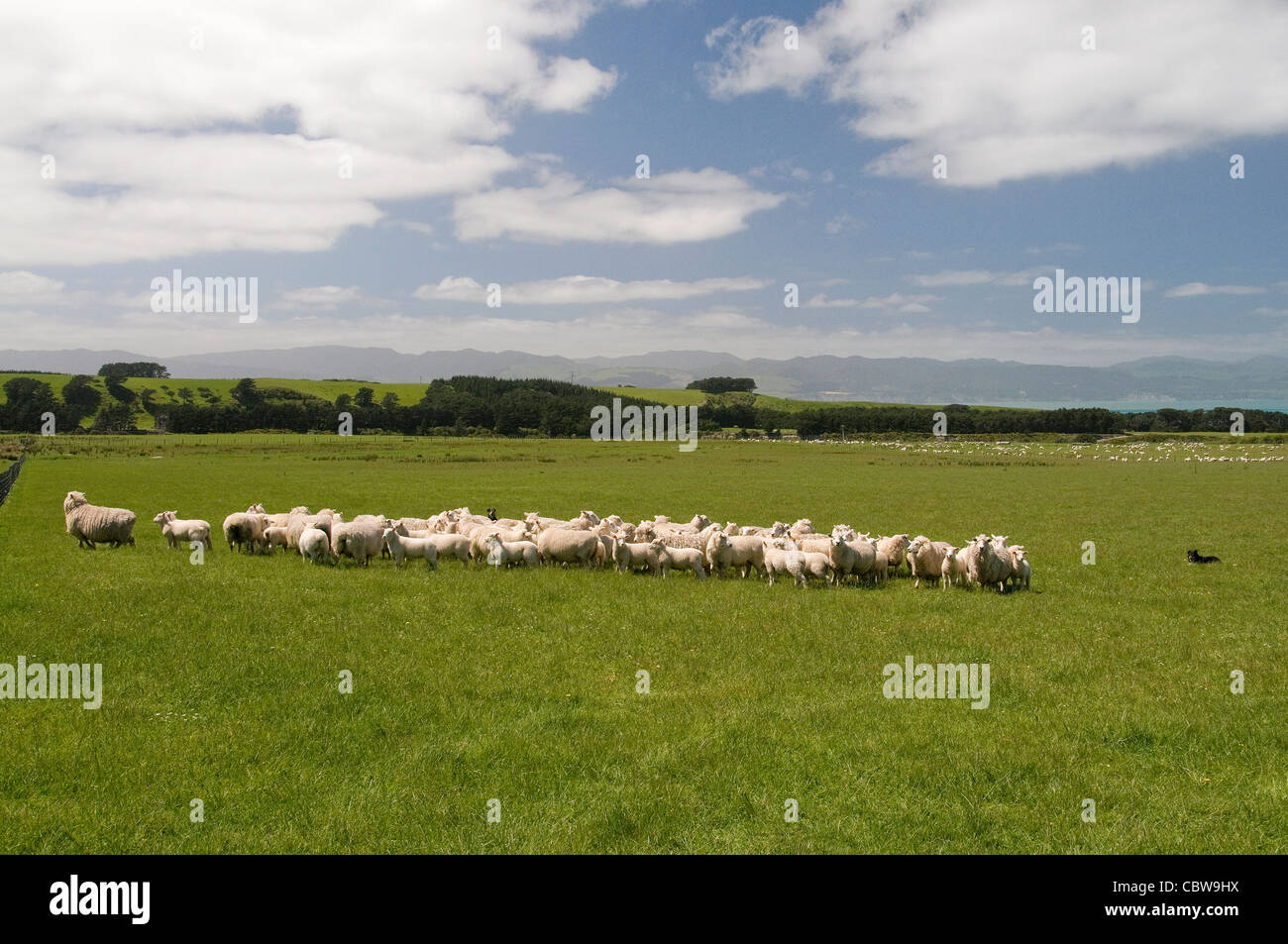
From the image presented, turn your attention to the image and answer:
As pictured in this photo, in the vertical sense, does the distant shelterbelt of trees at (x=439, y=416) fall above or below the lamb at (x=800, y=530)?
above

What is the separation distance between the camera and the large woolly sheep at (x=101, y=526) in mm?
21453

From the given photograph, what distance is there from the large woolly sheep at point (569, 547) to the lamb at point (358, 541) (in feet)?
13.4

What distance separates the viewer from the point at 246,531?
21.3 meters

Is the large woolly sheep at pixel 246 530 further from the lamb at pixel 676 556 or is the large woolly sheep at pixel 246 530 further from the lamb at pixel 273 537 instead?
the lamb at pixel 676 556

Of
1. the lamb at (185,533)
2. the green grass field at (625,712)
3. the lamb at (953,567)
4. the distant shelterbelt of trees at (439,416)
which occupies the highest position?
the distant shelterbelt of trees at (439,416)

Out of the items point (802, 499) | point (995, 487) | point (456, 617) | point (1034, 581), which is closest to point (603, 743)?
point (456, 617)

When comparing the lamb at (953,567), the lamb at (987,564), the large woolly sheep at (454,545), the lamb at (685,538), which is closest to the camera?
the lamb at (987,564)

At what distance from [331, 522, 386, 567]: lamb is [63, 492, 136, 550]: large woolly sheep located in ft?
22.4

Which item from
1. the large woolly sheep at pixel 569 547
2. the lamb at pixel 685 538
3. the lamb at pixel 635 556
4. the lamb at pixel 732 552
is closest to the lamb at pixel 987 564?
the lamb at pixel 732 552

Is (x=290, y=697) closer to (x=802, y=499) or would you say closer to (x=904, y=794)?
(x=904, y=794)

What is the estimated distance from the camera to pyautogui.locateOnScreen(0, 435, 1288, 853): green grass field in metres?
6.82

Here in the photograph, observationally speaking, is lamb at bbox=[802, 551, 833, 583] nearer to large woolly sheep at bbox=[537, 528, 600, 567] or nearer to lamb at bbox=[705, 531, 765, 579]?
lamb at bbox=[705, 531, 765, 579]

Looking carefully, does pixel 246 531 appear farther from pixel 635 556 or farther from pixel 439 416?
pixel 439 416
